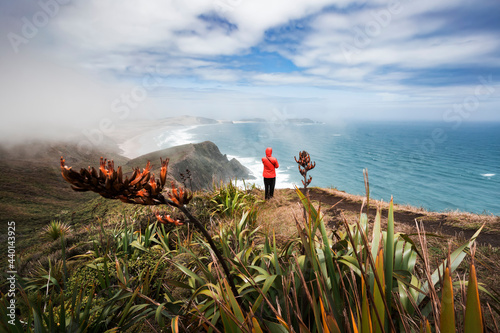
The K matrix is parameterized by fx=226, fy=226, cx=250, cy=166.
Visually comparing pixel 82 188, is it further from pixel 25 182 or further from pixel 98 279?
pixel 25 182

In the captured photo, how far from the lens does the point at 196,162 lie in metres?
40.9

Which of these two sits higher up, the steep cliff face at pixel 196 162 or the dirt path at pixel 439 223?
the dirt path at pixel 439 223

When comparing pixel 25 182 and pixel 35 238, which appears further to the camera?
pixel 25 182

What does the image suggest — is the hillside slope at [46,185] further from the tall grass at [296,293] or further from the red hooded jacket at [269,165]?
the red hooded jacket at [269,165]

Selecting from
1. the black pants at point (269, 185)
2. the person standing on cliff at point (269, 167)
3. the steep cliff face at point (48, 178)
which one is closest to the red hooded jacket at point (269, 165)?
the person standing on cliff at point (269, 167)

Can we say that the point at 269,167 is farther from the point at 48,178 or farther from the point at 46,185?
the point at 48,178

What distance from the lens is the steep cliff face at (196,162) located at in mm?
34819

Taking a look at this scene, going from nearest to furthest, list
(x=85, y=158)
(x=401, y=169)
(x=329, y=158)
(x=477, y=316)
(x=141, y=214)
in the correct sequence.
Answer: (x=477, y=316) → (x=141, y=214) → (x=85, y=158) → (x=401, y=169) → (x=329, y=158)

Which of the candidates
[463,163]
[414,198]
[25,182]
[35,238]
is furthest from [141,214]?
[463,163]

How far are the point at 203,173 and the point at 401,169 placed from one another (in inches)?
2869

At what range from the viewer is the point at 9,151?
38.7 m

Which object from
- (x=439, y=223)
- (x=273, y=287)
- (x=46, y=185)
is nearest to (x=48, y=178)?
(x=46, y=185)

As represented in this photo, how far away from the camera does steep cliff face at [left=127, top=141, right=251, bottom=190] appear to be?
34.8 metres

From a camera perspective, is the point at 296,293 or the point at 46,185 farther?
the point at 46,185
